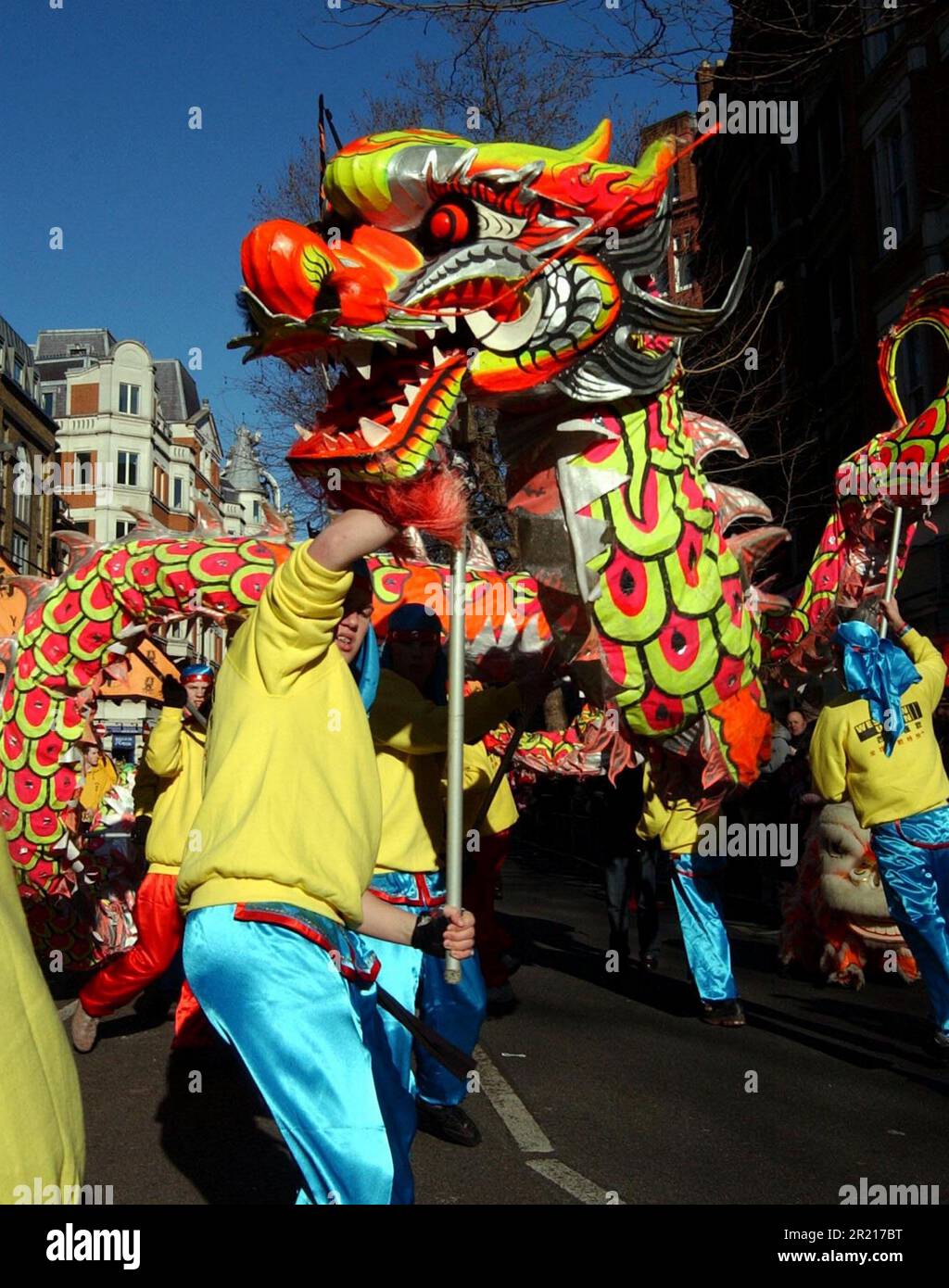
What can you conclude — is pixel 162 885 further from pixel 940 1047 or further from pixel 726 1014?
pixel 940 1047

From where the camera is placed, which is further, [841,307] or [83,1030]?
[841,307]

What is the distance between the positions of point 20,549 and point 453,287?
162 ft

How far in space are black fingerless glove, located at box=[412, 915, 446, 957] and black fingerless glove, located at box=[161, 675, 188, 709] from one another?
12.7 ft

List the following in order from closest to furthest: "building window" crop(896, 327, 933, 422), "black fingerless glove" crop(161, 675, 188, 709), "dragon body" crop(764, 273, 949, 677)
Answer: "dragon body" crop(764, 273, 949, 677)
"black fingerless glove" crop(161, 675, 188, 709)
"building window" crop(896, 327, 933, 422)

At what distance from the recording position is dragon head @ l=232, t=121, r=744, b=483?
3018 millimetres

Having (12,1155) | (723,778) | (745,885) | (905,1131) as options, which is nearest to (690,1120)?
(905,1131)

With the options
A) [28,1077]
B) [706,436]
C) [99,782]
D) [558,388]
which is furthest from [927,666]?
[99,782]

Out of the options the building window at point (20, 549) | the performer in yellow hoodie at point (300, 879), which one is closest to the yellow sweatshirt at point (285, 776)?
the performer in yellow hoodie at point (300, 879)

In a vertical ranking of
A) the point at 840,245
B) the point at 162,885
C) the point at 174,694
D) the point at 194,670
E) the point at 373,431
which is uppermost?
the point at 840,245

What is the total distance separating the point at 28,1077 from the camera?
4.21ft

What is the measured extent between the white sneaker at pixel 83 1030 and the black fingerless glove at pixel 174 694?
5.01 feet

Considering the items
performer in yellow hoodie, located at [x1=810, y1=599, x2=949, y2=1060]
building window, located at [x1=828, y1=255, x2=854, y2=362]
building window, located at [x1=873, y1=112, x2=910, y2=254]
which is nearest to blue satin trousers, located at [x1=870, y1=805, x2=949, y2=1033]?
performer in yellow hoodie, located at [x1=810, y1=599, x2=949, y2=1060]

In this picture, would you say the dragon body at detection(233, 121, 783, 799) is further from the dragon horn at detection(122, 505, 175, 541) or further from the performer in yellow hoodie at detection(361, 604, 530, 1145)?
the dragon horn at detection(122, 505, 175, 541)
